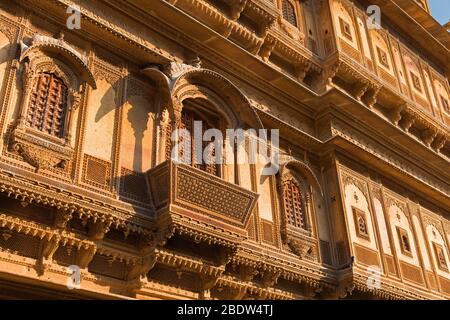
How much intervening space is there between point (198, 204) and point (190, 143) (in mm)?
1520

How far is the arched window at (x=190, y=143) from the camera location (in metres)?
8.15

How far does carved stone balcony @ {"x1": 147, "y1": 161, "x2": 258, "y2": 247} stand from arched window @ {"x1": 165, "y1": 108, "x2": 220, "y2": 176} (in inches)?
36.6

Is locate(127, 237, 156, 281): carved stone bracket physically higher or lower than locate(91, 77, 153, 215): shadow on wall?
lower

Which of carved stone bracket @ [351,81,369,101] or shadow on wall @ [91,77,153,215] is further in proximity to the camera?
carved stone bracket @ [351,81,369,101]

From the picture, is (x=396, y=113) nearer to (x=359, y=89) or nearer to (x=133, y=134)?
(x=359, y=89)

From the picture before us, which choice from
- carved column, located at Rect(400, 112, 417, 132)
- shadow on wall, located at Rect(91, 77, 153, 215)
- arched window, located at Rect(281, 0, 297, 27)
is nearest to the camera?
shadow on wall, located at Rect(91, 77, 153, 215)

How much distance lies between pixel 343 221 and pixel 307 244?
3.21ft

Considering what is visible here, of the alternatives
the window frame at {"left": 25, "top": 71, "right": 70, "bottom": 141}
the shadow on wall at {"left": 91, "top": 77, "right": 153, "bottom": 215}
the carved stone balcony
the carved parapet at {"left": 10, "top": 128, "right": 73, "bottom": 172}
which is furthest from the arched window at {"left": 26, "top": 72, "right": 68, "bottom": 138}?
the carved stone balcony

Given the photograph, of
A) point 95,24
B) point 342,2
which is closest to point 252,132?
point 95,24

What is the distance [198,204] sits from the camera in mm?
7203

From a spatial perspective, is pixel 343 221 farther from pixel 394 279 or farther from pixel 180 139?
pixel 180 139

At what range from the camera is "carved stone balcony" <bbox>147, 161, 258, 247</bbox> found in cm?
689

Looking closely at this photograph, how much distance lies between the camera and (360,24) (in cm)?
1352

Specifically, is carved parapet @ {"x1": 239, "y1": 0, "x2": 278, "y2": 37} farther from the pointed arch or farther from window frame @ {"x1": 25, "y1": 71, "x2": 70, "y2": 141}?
window frame @ {"x1": 25, "y1": 71, "x2": 70, "y2": 141}
